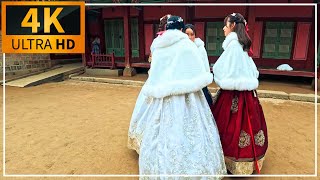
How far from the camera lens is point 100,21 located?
12.2 metres

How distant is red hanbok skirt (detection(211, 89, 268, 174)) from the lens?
2748 millimetres

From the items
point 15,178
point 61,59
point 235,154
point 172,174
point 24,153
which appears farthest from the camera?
point 61,59

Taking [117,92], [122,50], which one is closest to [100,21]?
[122,50]

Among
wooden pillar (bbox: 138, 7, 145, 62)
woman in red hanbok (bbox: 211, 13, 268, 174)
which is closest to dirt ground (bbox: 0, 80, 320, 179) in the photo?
woman in red hanbok (bbox: 211, 13, 268, 174)

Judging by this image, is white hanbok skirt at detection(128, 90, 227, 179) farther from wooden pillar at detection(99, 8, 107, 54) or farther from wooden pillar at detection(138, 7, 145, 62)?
wooden pillar at detection(99, 8, 107, 54)

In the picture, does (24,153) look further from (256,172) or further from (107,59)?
(107,59)

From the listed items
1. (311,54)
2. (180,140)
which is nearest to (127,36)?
(311,54)

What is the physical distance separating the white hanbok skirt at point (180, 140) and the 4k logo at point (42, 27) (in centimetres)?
278

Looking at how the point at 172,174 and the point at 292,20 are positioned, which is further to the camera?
the point at 292,20

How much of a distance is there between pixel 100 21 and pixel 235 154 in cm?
1075

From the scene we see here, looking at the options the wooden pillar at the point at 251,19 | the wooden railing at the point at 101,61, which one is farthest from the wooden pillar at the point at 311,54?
the wooden railing at the point at 101,61

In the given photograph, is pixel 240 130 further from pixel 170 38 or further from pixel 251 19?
pixel 251 19

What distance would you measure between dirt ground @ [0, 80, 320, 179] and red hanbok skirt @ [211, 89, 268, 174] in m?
0.47

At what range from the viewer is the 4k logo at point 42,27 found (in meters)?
5.33
